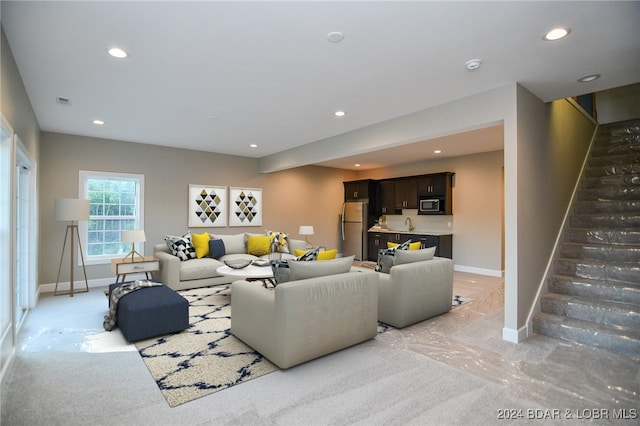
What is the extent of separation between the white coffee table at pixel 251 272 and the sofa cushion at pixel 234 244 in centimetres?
160

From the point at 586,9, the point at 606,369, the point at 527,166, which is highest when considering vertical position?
the point at 586,9

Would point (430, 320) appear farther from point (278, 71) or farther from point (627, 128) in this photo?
point (627, 128)

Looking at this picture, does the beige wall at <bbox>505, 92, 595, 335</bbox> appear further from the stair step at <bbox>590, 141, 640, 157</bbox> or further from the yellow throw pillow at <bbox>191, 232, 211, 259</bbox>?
the yellow throw pillow at <bbox>191, 232, 211, 259</bbox>

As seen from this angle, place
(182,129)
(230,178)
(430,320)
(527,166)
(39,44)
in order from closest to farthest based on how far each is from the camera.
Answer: (39,44)
(527,166)
(430,320)
(182,129)
(230,178)

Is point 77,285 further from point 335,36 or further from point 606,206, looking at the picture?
point 606,206

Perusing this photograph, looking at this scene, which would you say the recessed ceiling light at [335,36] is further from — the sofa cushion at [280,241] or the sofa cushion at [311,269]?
the sofa cushion at [280,241]

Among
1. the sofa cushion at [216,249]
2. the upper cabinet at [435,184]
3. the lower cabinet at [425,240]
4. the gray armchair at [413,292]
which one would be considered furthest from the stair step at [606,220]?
the sofa cushion at [216,249]

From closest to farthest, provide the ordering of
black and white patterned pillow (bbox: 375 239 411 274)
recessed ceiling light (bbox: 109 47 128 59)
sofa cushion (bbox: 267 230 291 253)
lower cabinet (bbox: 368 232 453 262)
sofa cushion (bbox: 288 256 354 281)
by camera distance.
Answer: recessed ceiling light (bbox: 109 47 128 59), sofa cushion (bbox: 288 256 354 281), black and white patterned pillow (bbox: 375 239 411 274), sofa cushion (bbox: 267 230 291 253), lower cabinet (bbox: 368 232 453 262)

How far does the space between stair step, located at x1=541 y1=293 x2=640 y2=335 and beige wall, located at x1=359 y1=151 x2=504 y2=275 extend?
10.3ft

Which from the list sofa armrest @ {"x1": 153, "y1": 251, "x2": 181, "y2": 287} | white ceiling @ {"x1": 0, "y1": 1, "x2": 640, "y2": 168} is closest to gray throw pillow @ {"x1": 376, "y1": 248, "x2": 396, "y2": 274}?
white ceiling @ {"x1": 0, "y1": 1, "x2": 640, "y2": 168}

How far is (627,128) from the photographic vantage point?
18.2 feet

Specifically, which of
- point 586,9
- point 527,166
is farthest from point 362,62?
point 527,166

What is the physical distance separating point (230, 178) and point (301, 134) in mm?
2520

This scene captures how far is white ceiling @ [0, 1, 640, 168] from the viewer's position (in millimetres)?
2160
